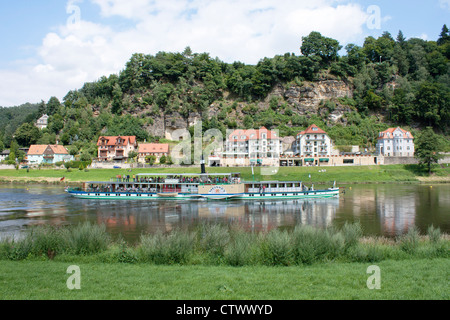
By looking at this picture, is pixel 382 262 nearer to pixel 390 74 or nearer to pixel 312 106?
pixel 312 106

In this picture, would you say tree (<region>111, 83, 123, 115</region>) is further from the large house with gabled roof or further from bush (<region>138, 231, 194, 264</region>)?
bush (<region>138, 231, 194, 264</region>)

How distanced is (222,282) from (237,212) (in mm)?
26229

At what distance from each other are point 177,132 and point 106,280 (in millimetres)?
93005

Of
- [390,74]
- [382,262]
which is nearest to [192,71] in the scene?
[390,74]

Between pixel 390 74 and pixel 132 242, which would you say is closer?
pixel 132 242

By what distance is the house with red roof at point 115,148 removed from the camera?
89625 millimetres

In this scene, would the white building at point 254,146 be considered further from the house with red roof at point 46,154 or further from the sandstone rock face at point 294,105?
the house with red roof at point 46,154

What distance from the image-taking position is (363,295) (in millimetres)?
10062

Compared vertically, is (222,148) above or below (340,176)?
above

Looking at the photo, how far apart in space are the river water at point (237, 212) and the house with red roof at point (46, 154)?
42725 millimetres

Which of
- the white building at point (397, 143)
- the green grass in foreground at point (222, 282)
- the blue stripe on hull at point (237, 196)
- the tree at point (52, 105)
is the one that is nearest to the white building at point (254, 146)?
the white building at point (397, 143)

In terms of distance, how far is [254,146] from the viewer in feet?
274

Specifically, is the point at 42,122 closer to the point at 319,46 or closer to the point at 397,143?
the point at 319,46

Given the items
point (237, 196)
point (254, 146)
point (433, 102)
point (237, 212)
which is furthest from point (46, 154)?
point (433, 102)
